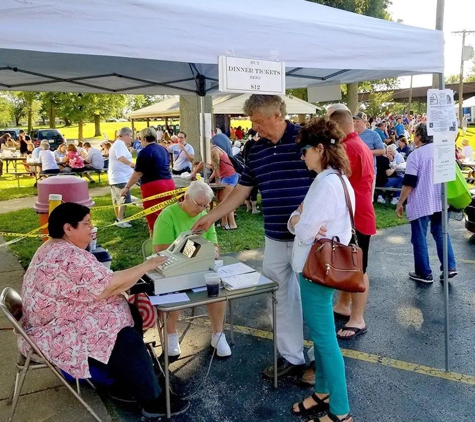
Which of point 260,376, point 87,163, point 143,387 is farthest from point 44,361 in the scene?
point 87,163

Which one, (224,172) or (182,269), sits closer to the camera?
(182,269)

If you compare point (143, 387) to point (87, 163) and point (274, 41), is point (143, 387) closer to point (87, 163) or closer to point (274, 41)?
point (274, 41)

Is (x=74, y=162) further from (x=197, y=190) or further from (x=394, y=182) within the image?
(x=197, y=190)

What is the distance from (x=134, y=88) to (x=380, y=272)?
12.1 ft

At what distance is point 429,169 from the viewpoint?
4.71m

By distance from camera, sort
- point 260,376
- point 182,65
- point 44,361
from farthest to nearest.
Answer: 1. point 182,65
2. point 260,376
3. point 44,361

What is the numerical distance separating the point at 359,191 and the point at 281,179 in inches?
40.9

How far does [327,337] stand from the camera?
2539mm

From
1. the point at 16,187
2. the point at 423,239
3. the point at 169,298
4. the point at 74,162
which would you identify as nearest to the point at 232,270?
the point at 169,298

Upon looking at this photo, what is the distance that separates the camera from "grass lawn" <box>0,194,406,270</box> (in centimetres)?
639

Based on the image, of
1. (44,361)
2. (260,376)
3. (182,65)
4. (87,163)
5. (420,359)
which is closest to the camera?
(44,361)

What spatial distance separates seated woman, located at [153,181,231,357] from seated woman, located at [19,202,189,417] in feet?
2.30

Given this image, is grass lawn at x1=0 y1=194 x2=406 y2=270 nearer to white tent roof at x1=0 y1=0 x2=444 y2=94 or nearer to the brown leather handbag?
white tent roof at x1=0 y1=0 x2=444 y2=94

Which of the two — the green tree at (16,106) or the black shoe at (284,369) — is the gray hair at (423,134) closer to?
the black shoe at (284,369)
